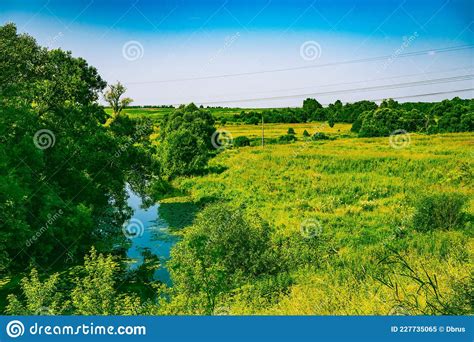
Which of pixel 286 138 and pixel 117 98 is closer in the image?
pixel 117 98

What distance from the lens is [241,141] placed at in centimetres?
3162

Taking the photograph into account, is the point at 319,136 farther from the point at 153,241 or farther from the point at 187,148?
the point at 153,241

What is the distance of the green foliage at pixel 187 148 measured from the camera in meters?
28.7

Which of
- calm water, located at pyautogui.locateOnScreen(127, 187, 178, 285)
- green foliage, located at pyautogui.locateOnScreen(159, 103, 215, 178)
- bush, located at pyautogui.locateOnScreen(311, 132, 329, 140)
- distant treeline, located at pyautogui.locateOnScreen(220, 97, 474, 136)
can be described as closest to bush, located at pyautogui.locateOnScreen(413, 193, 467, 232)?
calm water, located at pyautogui.locateOnScreen(127, 187, 178, 285)

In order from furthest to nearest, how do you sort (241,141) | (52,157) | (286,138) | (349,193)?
(286,138) < (241,141) < (349,193) < (52,157)

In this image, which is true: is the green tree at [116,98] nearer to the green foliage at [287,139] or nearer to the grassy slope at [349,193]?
the grassy slope at [349,193]

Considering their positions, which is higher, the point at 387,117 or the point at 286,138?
the point at 387,117

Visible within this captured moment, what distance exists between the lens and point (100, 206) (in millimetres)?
15250

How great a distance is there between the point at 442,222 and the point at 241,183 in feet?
41.4

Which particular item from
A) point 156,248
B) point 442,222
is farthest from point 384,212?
point 156,248

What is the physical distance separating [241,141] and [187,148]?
452cm

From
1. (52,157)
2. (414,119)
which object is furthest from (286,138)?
(52,157)

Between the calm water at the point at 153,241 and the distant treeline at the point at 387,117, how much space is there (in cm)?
1220

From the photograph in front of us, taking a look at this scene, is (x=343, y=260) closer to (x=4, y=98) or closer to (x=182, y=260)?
(x=182, y=260)
